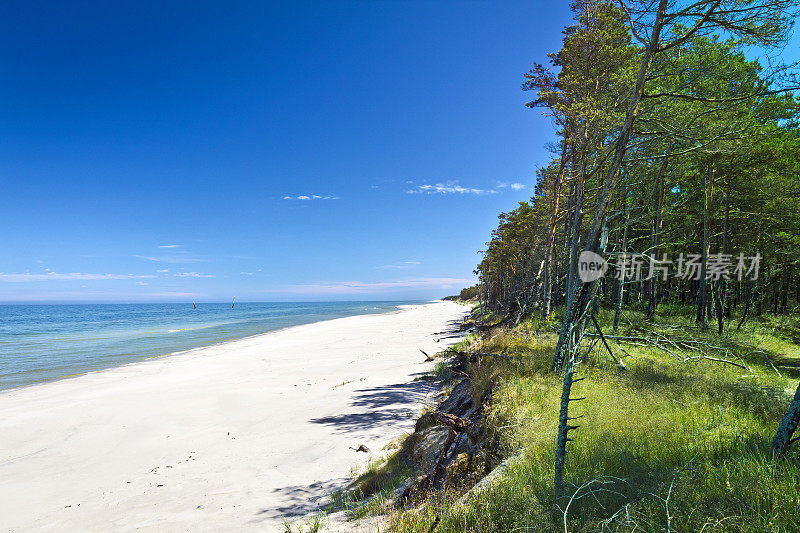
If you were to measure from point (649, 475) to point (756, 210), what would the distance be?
25.1 meters

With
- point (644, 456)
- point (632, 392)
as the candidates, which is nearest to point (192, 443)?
point (644, 456)

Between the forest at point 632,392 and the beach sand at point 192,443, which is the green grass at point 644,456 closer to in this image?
the forest at point 632,392

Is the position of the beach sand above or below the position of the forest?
below

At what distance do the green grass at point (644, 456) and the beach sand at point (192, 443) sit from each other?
3.50 m

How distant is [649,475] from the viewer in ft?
11.8

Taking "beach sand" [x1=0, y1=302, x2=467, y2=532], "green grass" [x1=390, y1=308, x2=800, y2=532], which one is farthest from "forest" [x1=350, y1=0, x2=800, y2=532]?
"beach sand" [x1=0, y1=302, x2=467, y2=532]

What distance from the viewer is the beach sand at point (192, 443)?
614 centimetres

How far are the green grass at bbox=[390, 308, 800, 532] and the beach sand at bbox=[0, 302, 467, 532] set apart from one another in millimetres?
3500

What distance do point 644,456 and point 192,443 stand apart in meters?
10.2

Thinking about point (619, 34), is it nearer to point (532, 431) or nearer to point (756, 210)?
point (532, 431)

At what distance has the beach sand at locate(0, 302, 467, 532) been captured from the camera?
20.1 feet

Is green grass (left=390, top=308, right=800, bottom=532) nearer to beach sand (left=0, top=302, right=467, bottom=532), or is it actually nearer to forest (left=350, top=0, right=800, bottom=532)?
forest (left=350, top=0, right=800, bottom=532)

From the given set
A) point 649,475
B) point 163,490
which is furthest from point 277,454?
point 649,475

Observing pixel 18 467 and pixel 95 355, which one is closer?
pixel 18 467
